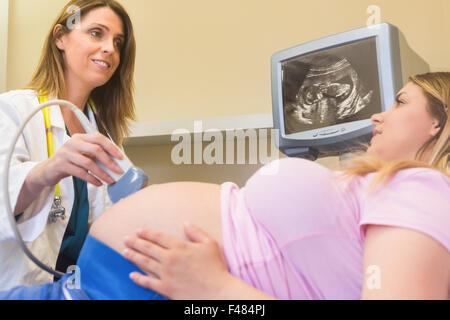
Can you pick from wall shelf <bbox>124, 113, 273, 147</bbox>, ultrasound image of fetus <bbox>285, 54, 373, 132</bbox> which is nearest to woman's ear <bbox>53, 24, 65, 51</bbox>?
wall shelf <bbox>124, 113, 273, 147</bbox>

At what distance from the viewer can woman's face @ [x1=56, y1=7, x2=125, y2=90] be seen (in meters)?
1.47

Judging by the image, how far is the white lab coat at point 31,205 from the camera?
3.35 feet

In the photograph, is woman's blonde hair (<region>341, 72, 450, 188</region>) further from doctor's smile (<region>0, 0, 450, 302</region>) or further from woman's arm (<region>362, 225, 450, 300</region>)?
woman's arm (<region>362, 225, 450, 300</region>)

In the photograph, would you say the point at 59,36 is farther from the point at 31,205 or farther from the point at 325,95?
the point at 325,95

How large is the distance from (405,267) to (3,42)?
8.18ft

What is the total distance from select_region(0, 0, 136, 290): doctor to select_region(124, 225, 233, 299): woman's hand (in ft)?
0.69

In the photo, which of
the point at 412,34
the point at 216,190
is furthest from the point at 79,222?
the point at 412,34

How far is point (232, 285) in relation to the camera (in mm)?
588

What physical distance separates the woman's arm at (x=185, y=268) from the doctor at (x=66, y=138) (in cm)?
22

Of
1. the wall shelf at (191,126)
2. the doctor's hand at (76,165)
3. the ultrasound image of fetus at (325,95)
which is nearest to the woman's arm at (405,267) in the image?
the doctor's hand at (76,165)

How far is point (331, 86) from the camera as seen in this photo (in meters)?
1.37

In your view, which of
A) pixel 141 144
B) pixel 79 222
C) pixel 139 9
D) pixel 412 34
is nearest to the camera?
pixel 79 222
